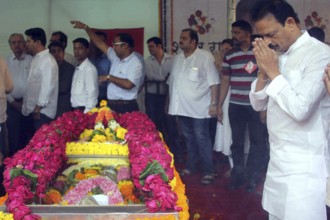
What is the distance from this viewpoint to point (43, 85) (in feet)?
20.0

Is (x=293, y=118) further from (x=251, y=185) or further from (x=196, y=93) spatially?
(x=196, y=93)

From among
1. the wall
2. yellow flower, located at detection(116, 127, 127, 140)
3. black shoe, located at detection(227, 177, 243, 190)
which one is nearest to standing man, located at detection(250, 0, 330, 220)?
yellow flower, located at detection(116, 127, 127, 140)

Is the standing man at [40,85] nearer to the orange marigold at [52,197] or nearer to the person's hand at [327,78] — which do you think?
the orange marigold at [52,197]

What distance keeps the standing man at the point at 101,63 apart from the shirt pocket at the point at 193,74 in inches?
46.1

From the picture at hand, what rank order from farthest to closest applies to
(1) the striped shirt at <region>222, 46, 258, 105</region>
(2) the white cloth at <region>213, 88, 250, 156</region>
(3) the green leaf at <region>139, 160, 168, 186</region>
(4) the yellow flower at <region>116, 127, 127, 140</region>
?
1. (2) the white cloth at <region>213, 88, 250, 156</region>
2. (1) the striped shirt at <region>222, 46, 258, 105</region>
3. (4) the yellow flower at <region>116, 127, 127, 140</region>
4. (3) the green leaf at <region>139, 160, 168, 186</region>

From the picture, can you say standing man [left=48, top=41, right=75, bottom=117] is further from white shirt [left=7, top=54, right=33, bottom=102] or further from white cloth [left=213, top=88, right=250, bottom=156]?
white cloth [left=213, top=88, right=250, bottom=156]

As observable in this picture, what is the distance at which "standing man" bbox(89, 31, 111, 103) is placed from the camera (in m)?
6.97

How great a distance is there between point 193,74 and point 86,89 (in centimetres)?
122

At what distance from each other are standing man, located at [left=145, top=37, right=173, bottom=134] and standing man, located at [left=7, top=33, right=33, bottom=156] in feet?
5.31

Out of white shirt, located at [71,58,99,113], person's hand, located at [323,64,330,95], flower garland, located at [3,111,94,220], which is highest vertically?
person's hand, located at [323,64,330,95]

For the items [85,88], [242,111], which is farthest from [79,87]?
[242,111]

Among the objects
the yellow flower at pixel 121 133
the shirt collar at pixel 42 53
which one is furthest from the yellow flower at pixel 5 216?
the shirt collar at pixel 42 53

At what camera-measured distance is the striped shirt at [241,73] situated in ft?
18.6

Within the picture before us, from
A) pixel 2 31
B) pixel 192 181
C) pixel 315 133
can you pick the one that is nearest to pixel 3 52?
pixel 2 31
